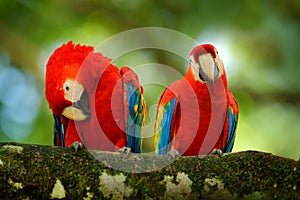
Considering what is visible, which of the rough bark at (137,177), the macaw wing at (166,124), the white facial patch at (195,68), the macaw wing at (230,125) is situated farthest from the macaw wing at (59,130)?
the rough bark at (137,177)

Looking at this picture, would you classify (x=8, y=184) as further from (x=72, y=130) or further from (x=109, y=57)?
(x=109, y=57)

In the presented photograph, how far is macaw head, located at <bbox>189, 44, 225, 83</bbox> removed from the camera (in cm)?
450

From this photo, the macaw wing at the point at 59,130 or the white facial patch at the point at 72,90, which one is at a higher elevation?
the white facial patch at the point at 72,90

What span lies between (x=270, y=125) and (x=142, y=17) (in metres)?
1.53

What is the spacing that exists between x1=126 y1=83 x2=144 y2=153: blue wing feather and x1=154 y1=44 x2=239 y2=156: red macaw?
0.21 m

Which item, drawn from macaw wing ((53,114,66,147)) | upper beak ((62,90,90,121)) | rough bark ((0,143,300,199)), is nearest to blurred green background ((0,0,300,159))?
macaw wing ((53,114,66,147))

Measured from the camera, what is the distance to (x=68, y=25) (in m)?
5.44

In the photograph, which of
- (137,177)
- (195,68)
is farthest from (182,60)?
(137,177)

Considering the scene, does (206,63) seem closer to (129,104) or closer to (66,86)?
(129,104)

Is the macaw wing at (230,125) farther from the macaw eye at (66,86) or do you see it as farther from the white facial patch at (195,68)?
the macaw eye at (66,86)

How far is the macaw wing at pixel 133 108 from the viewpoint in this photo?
14.6 feet

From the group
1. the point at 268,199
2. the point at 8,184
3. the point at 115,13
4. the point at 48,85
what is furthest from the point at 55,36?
the point at 268,199

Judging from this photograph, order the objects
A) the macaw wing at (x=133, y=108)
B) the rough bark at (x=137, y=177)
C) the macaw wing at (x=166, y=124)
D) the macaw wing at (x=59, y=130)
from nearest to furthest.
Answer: the rough bark at (x=137, y=177)
the macaw wing at (x=133, y=108)
the macaw wing at (x=166, y=124)
the macaw wing at (x=59, y=130)

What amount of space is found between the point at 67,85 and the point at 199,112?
1074 millimetres
